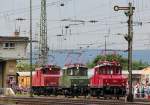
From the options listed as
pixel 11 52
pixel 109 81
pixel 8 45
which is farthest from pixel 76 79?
pixel 8 45

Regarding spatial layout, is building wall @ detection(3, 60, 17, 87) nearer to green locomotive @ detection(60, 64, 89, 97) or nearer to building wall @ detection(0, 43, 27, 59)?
building wall @ detection(0, 43, 27, 59)

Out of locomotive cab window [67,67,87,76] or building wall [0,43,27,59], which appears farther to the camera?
building wall [0,43,27,59]

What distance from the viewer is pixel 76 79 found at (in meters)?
53.9

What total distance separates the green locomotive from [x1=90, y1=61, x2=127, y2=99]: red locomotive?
3272 millimetres

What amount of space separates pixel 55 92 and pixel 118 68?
38.3 ft

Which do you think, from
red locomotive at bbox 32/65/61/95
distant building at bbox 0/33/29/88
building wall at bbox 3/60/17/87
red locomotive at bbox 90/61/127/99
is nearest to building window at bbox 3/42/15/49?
distant building at bbox 0/33/29/88

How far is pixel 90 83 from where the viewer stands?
52969 mm

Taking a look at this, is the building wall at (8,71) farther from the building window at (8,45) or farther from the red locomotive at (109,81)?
the red locomotive at (109,81)

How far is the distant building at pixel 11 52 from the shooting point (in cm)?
7606

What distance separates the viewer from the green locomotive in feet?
177

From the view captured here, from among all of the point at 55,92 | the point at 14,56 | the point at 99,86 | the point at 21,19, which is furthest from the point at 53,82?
the point at 14,56

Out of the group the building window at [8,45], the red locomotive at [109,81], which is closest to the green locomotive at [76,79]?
the red locomotive at [109,81]

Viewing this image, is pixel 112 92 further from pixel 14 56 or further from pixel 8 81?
pixel 14 56

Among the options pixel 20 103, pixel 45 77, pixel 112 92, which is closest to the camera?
pixel 20 103
